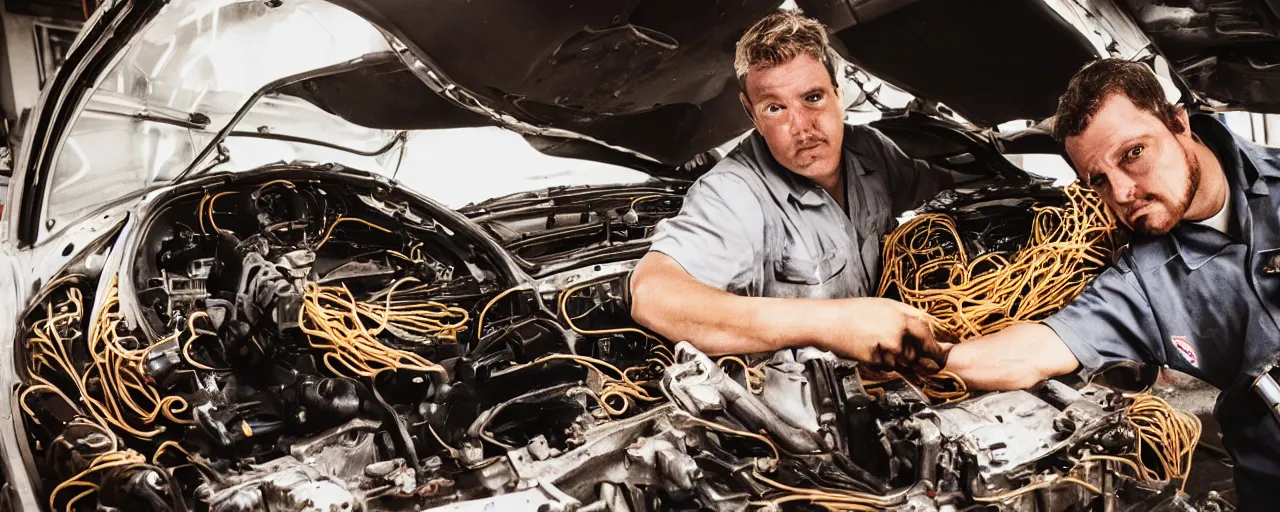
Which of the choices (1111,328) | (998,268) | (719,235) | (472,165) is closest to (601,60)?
(472,165)

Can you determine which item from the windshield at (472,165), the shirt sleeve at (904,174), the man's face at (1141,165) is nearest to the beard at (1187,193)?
the man's face at (1141,165)

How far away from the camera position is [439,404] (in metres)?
1.85

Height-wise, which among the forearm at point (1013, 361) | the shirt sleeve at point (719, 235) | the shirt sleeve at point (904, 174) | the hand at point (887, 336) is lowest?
the forearm at point (1013, 361)

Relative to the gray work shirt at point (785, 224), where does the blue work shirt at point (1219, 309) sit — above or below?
below

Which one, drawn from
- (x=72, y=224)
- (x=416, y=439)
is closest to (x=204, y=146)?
(x=72, y=224)

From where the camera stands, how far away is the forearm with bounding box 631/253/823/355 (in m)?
1.86

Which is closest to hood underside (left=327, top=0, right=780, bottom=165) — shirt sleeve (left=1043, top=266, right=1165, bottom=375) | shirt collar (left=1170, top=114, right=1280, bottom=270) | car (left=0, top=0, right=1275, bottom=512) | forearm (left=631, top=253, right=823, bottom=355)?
car (left=0, top=0, right=1275, bottom=512)

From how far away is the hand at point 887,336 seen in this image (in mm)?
1854

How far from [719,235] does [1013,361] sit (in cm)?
70

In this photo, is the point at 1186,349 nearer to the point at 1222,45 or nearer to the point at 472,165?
the point at 1222,45

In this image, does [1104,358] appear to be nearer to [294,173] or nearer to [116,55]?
[294,173]

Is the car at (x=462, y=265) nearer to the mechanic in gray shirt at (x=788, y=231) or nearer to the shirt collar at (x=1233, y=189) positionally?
the mechanic in gray shirt at (x=788, y=231)

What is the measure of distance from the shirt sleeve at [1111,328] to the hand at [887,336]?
10.6 inches

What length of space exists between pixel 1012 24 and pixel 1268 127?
0.59m
